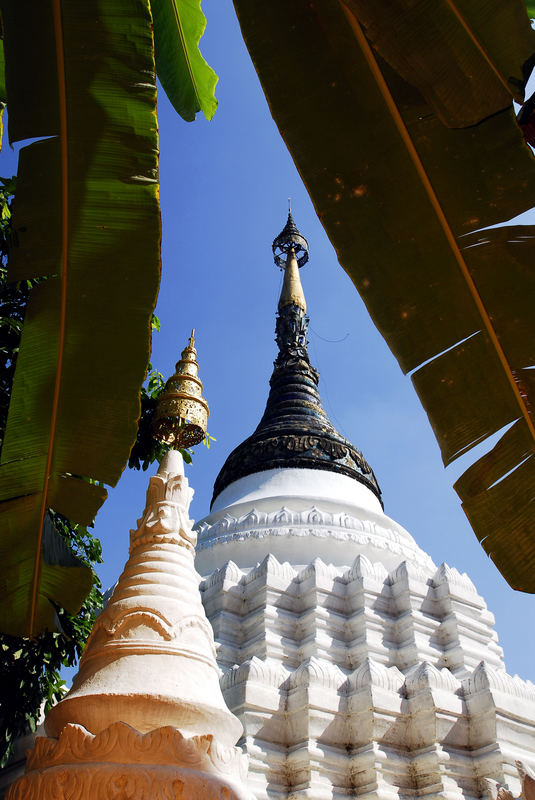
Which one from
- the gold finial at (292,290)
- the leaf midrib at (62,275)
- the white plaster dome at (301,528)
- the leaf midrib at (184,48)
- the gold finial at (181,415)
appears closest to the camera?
the leaf midrib at (62,275)

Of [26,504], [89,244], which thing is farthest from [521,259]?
[26,504]

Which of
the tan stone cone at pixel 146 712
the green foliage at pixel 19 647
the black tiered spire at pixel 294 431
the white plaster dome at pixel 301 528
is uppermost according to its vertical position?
the black tiered spire at pixel 294 431

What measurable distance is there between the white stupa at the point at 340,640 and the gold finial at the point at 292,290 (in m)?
4.20

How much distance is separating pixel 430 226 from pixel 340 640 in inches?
290

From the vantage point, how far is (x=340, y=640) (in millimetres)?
8719

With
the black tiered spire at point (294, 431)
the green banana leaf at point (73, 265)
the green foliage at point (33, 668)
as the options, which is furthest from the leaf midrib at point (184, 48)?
the black tiered spire at point (294, 431)

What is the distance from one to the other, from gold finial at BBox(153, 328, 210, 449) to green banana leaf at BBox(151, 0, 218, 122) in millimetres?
2278

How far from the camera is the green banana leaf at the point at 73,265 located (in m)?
2.55

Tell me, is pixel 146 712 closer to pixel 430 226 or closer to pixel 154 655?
pixel 154 655

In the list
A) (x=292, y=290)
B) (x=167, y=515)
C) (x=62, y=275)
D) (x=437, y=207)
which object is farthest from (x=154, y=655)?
(x=292, y=290)

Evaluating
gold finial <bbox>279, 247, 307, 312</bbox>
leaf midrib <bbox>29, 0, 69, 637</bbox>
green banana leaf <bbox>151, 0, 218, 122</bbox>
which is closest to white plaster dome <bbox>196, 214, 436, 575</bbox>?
gold finial <bbox>279, 247, 307, 312</bbox>

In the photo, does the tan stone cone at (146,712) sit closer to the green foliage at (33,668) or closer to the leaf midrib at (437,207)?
the green foliage at (33,668)

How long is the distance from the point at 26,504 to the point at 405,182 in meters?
1.95

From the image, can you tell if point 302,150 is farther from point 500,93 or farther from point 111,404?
point 111,404
